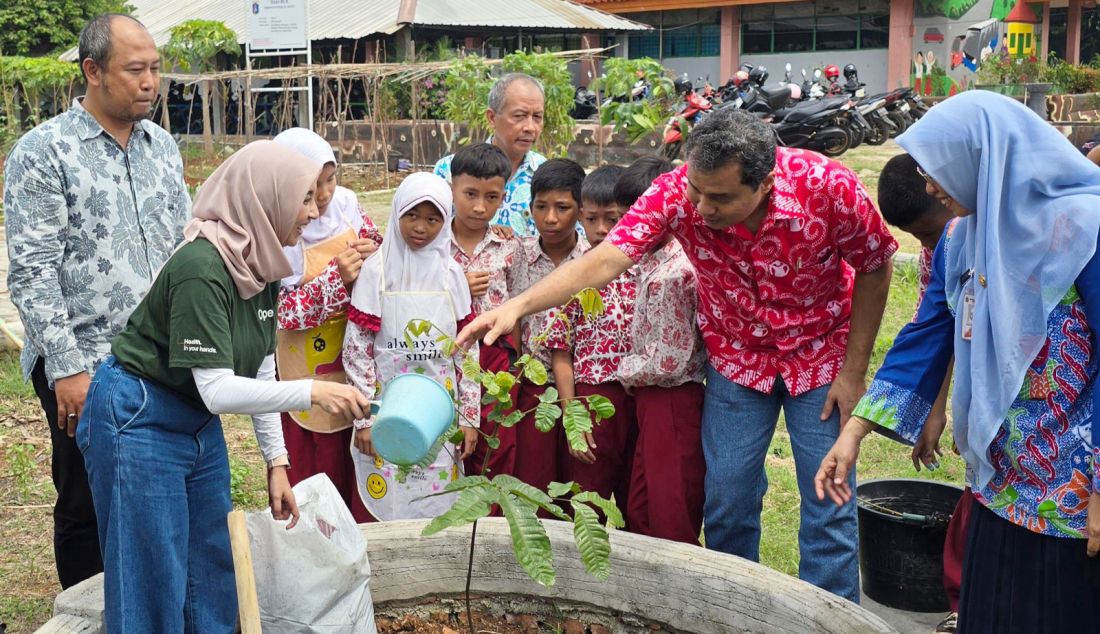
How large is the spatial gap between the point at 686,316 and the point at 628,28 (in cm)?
1897

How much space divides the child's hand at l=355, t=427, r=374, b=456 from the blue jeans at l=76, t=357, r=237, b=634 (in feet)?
2.61

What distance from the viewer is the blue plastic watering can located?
6.60ft

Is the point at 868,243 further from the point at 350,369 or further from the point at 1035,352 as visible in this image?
the point at 350,369

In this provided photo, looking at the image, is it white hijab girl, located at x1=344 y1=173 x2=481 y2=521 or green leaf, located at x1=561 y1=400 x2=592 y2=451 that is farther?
white hijab girl, located at x1=344 y1=173 x2=481 y2=521

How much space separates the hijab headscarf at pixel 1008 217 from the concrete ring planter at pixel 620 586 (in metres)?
0.59

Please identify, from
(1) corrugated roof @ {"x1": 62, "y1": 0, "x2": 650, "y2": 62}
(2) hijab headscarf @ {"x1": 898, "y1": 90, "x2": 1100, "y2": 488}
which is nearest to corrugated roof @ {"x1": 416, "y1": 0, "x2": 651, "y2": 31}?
(1) corrugated roof @ {"x1": 62, "y1": 0, "x2": 650, "y2": 62}

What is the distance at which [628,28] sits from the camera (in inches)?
834

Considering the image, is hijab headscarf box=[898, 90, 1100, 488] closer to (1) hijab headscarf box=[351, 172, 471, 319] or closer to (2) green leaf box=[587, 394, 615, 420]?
(2) green leaf box=[587, 394, 615, 420]

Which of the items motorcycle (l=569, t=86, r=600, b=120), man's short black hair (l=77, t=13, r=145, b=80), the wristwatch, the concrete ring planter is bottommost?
the concrete ring planter

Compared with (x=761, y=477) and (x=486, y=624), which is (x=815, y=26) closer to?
(x=761, y=477)

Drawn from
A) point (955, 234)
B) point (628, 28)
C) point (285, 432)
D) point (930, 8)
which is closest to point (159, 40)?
point (628, 28)

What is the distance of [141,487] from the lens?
2.26 meters

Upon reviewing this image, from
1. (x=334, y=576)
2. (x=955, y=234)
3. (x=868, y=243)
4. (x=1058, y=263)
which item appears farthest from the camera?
(x=868, y=243)

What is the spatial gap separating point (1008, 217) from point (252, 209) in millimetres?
1422
